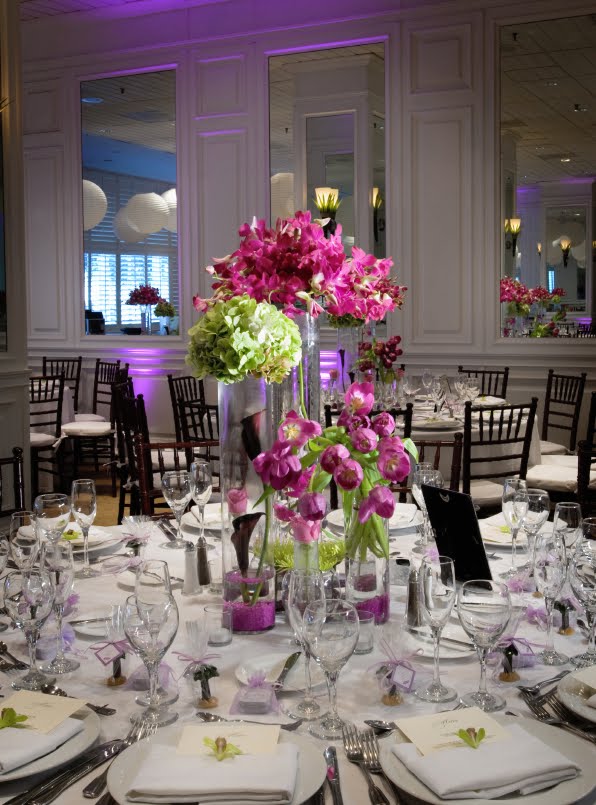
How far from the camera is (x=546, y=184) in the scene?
257 inches

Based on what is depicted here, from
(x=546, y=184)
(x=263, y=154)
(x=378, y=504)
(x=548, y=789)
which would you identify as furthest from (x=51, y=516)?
(x=263, y=154)

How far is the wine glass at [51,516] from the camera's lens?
6.69 ft

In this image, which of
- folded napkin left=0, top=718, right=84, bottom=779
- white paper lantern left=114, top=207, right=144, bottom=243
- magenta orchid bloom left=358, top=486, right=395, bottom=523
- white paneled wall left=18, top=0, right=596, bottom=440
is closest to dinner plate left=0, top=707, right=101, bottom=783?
folded napkin left=0, top=718, right=84, bottom=779

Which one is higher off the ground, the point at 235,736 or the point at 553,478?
the point at 235,736

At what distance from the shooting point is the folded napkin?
1190 mm

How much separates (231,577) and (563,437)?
5219mm

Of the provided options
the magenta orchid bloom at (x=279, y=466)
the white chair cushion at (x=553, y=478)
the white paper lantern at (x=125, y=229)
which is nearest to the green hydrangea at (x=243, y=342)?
the magenta orchid bloom at (x=279, y=466)

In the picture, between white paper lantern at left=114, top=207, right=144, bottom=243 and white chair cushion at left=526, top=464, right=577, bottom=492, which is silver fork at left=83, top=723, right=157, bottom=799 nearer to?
white chair cushion at left=526, top=464, right=577, bottom=492

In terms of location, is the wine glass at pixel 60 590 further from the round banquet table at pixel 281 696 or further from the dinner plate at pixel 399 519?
the dinner plate at pixel 399 519

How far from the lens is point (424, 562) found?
1.44m

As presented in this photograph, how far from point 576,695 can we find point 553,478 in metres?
3.34

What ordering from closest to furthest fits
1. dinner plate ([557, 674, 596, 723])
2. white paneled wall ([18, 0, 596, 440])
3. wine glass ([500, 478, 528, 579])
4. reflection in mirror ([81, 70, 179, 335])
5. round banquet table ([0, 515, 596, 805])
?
round banquet table ([0, 515, 596, 805])
dinner plate ([557, 674, 596, 723])
wine glass ([500, 478, 528, 579])
white paneled wall ([18, 0, 596, 440])
reflection in mirror ([81, 70, 179, 335])

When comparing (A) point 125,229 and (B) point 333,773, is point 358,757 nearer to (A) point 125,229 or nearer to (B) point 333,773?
(B) point 333,773

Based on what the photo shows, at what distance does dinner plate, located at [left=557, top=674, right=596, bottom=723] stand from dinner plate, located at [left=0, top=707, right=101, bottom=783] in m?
0.69
